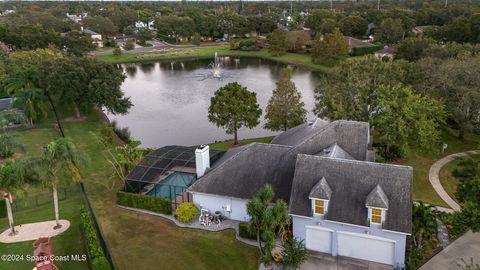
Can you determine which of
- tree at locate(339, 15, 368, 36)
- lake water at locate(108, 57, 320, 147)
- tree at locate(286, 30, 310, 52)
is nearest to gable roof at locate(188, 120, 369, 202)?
lake water at locate(108, 57, 320, 147)

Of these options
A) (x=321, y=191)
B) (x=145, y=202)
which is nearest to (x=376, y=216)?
(x=321, y=191)

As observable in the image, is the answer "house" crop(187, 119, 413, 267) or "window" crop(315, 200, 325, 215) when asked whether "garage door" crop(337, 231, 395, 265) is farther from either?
"window" crop(315, 200, 325, 215)

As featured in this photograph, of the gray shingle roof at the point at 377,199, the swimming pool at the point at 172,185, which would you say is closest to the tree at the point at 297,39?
the swimming pool at the point at 172,185

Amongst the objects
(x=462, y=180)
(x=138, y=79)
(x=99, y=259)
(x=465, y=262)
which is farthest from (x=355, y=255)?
(x=138, y=79)

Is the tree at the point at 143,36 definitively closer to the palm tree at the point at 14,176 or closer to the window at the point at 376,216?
the palm tree at the point at 14,176

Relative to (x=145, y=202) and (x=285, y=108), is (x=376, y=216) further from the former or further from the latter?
(x=285, y=108)

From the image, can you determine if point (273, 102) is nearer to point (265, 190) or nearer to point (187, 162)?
point (187, 162)
